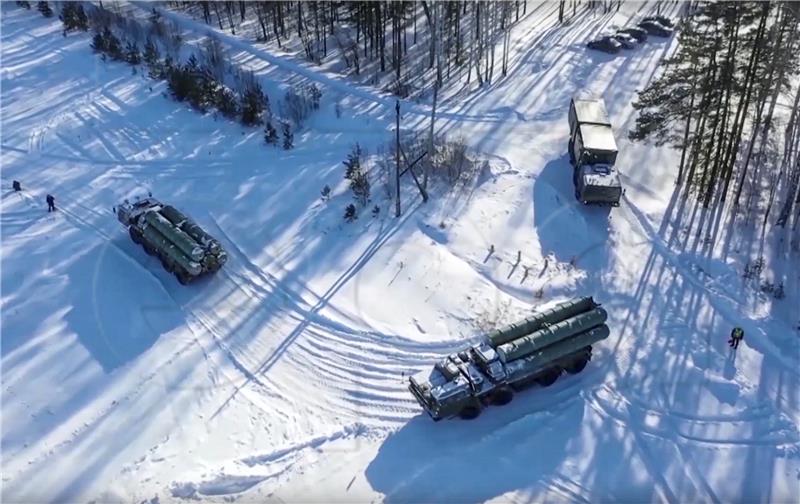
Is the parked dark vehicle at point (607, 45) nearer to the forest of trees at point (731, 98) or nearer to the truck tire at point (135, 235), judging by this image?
the forest of trees at point (731, 98)

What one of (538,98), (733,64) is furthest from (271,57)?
(733,64)

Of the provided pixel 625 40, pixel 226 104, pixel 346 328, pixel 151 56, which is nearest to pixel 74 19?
pixel 151 56

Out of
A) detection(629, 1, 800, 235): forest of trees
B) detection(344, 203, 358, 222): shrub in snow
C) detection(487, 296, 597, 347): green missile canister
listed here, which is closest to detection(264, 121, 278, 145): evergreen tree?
detection(344, 203, 358, 222): shrub in snow

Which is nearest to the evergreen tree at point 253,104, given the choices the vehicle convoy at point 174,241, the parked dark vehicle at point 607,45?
the vehicle convoy at point 174,241

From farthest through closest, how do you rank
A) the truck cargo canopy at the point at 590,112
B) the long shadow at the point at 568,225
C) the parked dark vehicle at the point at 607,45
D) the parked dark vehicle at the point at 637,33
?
the parked dark vehicle at the point at 637,33, the parked dark vehicle at the point at 607,45, the truck cargo canopy at the point at 590,112, the long shadow at the point at 568,225

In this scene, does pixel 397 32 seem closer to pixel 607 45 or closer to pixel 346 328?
pixel 607 45

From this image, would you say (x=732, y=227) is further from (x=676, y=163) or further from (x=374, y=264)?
(x=374, y=264)

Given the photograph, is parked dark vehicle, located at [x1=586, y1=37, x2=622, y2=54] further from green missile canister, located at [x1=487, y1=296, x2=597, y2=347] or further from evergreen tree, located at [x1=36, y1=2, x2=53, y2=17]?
evergreen tree, located at [x1=36, y1=2, x2=53, y2=17]
